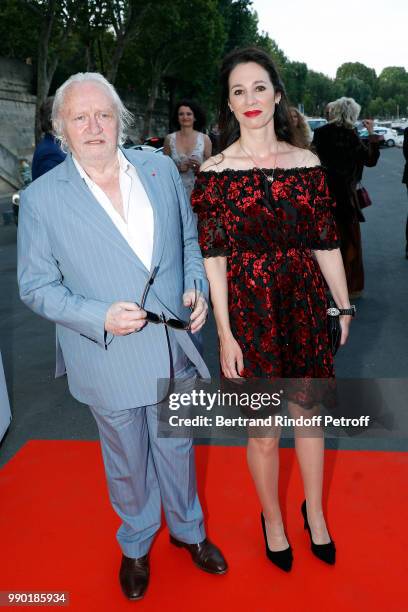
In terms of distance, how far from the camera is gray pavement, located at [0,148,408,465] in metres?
3.84

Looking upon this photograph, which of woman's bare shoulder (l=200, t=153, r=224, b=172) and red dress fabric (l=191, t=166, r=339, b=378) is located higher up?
woman's bare shoulder (l=200, t=153, r=224, b=172)

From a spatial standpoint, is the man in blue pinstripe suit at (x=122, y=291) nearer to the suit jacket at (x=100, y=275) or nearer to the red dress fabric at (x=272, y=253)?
the suit jacket at (x=100, y=275)

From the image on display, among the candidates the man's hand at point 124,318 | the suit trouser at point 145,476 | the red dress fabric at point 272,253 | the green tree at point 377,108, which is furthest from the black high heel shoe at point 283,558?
the green tree at point 377,108

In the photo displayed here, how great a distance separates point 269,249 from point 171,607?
140cm

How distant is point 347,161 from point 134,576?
4266 mm

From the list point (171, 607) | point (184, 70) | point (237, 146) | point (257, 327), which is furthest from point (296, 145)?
point (184, 70)

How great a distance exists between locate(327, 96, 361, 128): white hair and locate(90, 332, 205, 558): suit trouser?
374 centimetres

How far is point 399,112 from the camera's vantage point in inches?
5645

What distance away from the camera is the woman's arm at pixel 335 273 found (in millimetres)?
2414

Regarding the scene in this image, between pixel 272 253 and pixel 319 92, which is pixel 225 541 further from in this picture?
pixel 319 92

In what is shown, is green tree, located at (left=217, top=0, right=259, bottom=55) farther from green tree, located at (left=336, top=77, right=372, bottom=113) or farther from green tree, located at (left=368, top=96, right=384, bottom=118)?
green tree, located at (left=368, top=96, right=384, bottom=118)

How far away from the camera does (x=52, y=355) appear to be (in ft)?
17.6

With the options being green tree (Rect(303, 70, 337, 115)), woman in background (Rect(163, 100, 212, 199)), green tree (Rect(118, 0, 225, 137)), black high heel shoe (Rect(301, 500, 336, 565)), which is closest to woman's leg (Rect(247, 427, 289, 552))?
black high heel shoe (Rect(301, 500, 336, 565))

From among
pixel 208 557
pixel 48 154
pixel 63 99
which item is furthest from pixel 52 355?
pixel 63 99
